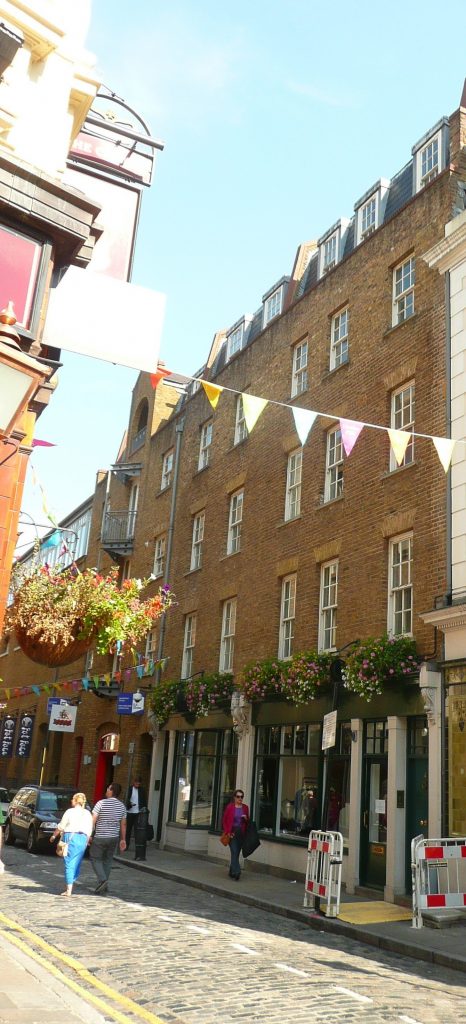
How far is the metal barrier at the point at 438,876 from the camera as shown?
38.7 feet

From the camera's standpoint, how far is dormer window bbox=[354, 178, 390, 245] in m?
19.6

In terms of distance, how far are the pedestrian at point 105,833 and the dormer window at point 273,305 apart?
594 inches

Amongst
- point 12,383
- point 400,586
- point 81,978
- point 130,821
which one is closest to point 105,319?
point 12,383

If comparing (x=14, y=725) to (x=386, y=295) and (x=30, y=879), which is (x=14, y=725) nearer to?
(x=30, y=879)

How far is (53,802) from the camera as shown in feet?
69.7

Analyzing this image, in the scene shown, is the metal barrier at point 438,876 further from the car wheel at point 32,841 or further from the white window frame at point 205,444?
the white window frame at point 205,444

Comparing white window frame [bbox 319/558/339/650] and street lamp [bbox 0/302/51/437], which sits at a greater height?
white window frame [bbox 319/558/339/650]

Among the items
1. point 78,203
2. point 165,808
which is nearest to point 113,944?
point 78,203

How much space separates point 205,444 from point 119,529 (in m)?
7.20

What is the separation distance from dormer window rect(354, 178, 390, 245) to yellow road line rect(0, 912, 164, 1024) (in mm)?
15395

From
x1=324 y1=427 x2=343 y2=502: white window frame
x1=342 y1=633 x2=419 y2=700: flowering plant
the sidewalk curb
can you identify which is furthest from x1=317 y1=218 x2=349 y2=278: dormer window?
the sidewalk curb

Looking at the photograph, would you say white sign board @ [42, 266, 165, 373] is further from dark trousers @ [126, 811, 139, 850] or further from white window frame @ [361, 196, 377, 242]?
dark trousers @ [126, 811, 139, 850]

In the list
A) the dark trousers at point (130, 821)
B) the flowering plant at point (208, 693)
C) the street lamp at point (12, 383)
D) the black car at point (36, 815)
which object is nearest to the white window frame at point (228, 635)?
the flowering plant at point (208, 693)

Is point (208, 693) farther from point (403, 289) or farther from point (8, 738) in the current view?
point (8, 738)
